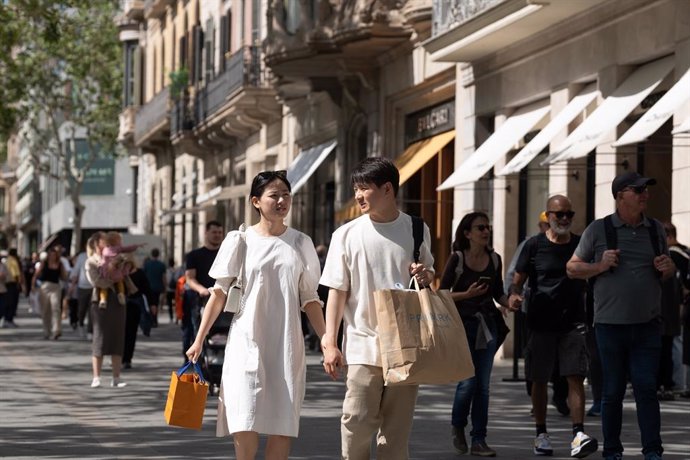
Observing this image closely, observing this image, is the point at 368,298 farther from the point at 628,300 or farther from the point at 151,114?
the point at 151,114

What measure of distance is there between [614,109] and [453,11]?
5619mm

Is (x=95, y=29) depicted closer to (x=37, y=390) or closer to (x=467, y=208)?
(x=467, y=208)

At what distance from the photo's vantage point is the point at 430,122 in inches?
1117

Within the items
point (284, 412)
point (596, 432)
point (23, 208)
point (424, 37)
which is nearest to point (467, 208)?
point (424, 37)

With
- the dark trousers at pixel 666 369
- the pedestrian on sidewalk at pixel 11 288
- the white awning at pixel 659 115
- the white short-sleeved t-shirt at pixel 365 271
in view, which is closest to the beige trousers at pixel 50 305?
the pedestrian on sidewalk at pixel 11 288

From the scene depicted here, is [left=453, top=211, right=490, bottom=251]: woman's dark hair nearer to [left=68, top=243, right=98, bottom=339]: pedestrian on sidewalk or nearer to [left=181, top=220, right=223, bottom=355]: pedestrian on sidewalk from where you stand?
[left=181, top=220, right=223, bottom=355]: pedestrian on sidewalk

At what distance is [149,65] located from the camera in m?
61.6

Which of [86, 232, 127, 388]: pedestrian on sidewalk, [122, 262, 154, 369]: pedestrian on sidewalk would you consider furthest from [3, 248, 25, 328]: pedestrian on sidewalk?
[86, 232, 127, 388]: pedestrian on sidewalk

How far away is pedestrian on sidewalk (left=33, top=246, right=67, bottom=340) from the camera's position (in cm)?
3073

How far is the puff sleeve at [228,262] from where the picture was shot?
933cm

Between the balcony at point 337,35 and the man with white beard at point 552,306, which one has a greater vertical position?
the balcony at point 337,35

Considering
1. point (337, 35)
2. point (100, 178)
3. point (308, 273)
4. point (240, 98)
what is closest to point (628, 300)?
Answer: point (308, 273)

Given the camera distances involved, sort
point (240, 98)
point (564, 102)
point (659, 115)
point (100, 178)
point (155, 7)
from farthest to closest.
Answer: point (100, 178)
point (155, 7)
point (240, 98)
point (564, 102)
point (659, 115)

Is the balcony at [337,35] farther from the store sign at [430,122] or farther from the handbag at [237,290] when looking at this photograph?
the handbag at [237,290]
